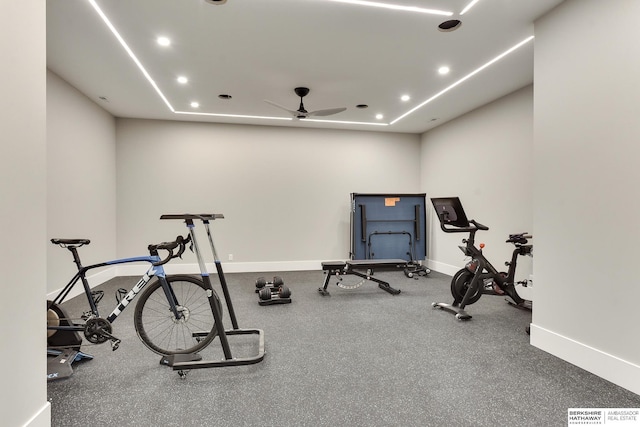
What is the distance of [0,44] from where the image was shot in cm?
135

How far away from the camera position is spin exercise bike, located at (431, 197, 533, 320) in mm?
3648

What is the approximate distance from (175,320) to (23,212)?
1.32m

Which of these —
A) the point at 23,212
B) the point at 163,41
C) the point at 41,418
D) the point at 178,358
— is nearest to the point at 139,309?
the point at 178,358

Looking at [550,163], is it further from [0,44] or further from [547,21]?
[0,44]

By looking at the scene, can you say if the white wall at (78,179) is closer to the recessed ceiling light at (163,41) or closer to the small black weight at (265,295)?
the recessed ceiling light at (163,41)

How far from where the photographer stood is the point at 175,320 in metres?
2.48

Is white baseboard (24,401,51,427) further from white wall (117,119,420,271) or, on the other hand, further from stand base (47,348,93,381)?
white wall (117,119,420,271)

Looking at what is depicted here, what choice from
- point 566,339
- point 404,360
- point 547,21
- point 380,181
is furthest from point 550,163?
point 380,181

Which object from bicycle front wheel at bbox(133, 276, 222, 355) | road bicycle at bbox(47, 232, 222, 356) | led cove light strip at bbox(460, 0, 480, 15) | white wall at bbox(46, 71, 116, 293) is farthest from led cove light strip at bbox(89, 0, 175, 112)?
led cove light strip at bbox(460, 0, 480, 15)

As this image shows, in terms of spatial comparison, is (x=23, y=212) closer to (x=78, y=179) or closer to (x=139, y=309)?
(x=139, y=309)

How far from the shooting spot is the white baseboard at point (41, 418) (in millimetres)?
1520

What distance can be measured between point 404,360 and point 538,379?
916mm

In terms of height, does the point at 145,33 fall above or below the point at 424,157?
above

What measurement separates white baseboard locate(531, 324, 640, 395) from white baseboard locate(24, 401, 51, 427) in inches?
136
